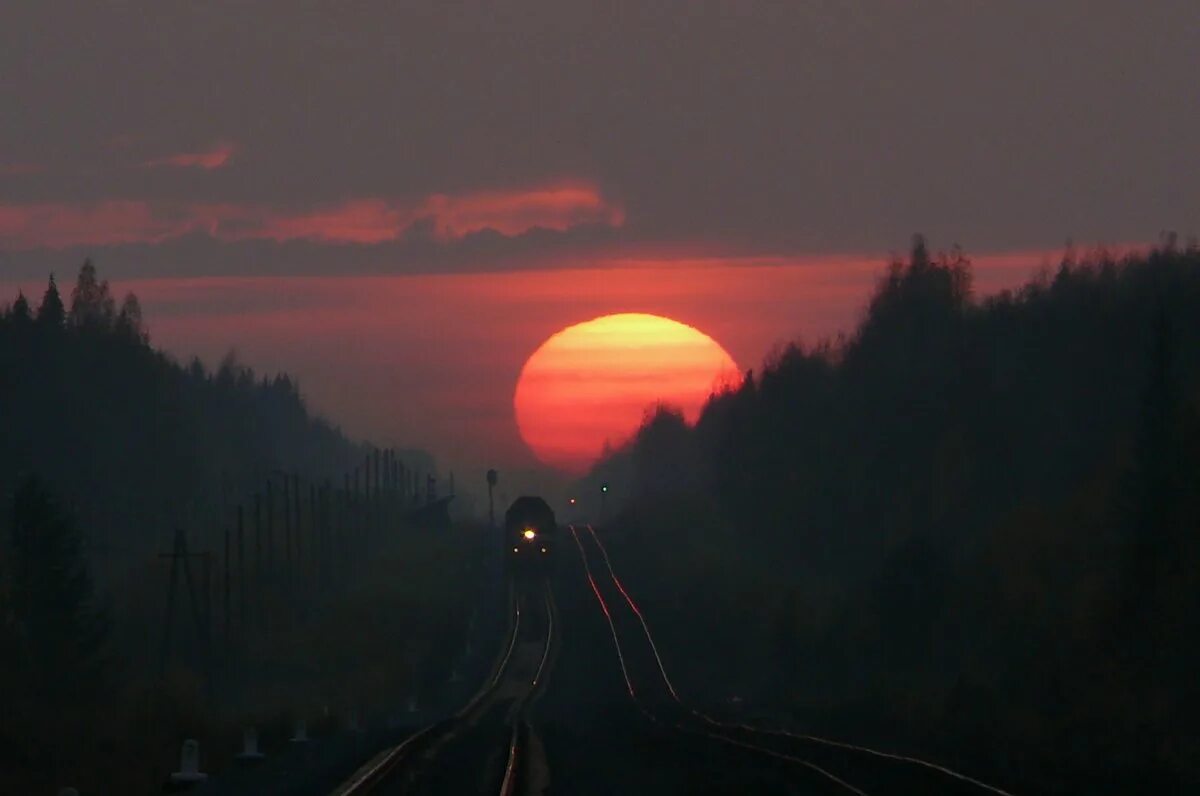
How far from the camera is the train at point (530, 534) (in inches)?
4021

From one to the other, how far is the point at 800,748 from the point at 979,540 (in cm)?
4731

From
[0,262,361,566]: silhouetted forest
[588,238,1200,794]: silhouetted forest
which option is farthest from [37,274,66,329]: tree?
[588,238,1200,794]: silhouetted forest

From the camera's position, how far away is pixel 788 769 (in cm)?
2586

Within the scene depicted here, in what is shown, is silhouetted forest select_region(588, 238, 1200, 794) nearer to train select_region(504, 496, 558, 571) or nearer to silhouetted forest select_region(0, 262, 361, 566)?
train select_region(504, 496, 558, 571)

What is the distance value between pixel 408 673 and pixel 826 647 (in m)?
14.2

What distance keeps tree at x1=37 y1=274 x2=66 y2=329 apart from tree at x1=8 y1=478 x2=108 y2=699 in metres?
64.4

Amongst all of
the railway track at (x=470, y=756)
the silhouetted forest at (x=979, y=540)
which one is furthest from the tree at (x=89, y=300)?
the railway track at (x=470, y=756)

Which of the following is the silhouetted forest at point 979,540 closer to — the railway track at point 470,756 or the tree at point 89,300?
the railway track at point 470,756

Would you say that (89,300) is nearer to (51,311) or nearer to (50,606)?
(51,311)

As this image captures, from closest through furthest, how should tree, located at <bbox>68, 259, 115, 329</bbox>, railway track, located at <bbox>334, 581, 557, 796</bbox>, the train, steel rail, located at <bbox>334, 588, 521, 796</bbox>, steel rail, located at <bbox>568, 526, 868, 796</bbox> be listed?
steel rail, located at <bbox>568, 526, 868, 796</bbox> < steel rail, located at <bbox>334, 588, 521, 796</bbox> < railway track, located at <bbox>334, 581, 557, 796</bbox> < the train < tree, located at <bbox>68, 259, 115, 329</bbox>

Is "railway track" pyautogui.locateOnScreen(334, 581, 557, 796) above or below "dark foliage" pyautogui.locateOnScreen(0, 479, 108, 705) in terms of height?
above

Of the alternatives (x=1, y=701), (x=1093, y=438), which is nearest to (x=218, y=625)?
(x=1, y=701)

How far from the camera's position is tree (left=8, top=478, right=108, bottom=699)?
6397 cm

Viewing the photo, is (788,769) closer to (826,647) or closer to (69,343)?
(826,647)
